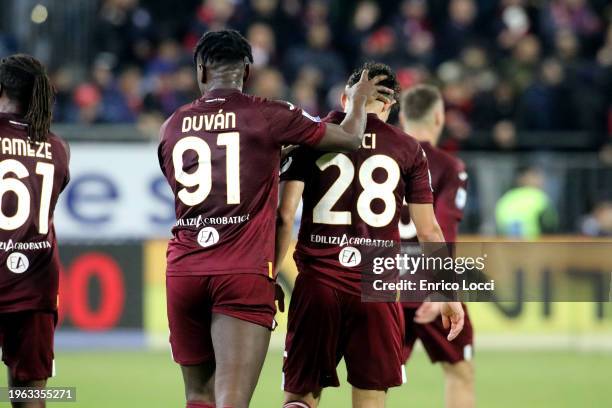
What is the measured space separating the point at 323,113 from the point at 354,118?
10525 millimetres

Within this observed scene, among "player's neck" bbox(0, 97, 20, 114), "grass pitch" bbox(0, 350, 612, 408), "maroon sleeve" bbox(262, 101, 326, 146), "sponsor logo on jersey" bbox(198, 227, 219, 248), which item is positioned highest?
"player's neck" bbox(0, 97, 20, 114)

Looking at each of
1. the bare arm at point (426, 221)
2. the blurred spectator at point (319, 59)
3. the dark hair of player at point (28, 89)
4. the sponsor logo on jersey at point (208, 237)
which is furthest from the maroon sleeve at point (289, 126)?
the blurred spectator at point (319, 59)

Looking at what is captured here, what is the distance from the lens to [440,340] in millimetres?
8023

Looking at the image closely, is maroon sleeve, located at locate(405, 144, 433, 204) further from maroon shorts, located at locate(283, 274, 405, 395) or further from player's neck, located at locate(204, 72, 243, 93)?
player's neck, located at locate(204, 72, 243, 93)

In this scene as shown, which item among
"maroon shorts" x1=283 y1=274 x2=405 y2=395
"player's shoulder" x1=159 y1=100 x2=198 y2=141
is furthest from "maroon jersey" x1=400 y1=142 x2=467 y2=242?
"player's shoulder" x1=159 y1=100 x2=198 y2=141

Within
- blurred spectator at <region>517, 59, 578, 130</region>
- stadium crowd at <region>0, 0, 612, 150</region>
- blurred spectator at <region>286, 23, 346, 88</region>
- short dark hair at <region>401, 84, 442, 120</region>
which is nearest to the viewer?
short dark hair at <region>401, 84, 442, 120</region>

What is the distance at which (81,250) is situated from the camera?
42.5 feet

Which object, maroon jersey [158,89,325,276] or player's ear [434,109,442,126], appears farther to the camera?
player's ear [434,109,442,126]

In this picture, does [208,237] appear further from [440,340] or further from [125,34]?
[125,34]

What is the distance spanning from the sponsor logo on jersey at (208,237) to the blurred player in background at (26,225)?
102 cm

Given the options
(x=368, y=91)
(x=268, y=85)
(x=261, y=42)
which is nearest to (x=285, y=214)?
(x=368, y=91)

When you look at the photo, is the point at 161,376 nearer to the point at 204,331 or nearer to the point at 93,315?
the point at 93,315

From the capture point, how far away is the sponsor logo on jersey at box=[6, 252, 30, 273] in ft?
20.7

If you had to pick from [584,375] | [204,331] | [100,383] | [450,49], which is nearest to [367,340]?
[204,331]
